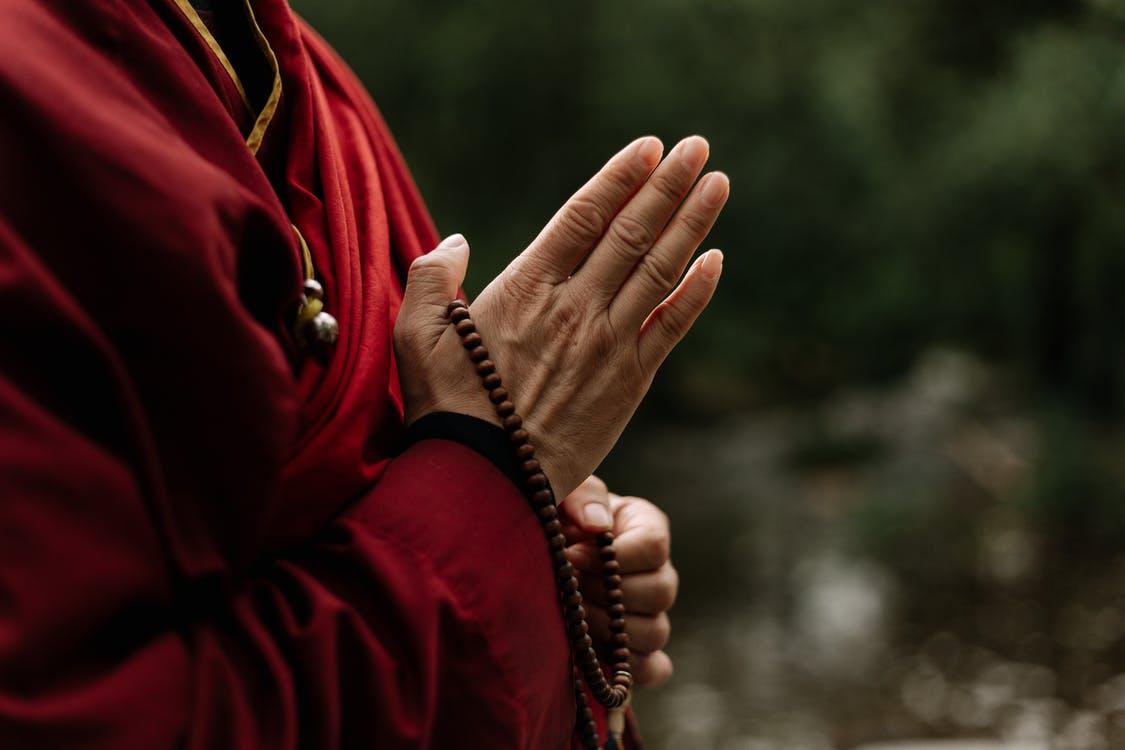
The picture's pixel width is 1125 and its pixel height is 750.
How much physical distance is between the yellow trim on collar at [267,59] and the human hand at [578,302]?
0.19 meters

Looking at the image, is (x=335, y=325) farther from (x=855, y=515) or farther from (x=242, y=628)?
(x=855, y=515)

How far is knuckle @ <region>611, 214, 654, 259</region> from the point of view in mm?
1049

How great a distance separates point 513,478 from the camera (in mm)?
1000

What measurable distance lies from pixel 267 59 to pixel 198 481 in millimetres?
458

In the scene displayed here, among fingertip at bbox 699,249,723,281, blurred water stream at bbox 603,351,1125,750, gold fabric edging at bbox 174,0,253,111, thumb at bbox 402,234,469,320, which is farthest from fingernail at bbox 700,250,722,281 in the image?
blurred water stream at bbox 603,351,1125,750

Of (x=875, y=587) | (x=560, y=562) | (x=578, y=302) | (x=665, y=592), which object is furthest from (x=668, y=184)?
(x=875, y=587)

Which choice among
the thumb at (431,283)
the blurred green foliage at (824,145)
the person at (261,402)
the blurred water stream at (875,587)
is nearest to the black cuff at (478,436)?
the person at (261,402)

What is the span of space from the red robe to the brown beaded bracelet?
0.08 ft

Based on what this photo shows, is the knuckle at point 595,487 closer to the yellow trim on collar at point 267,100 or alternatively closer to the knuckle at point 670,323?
the knuckle at point 670,323

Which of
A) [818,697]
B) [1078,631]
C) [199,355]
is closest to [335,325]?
[199,355]

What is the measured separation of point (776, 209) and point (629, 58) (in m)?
1.91

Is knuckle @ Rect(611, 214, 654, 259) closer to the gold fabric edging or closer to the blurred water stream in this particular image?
the gold fabric edging

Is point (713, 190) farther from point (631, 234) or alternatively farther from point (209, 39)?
point (209, 39)

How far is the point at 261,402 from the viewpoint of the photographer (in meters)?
0.82
